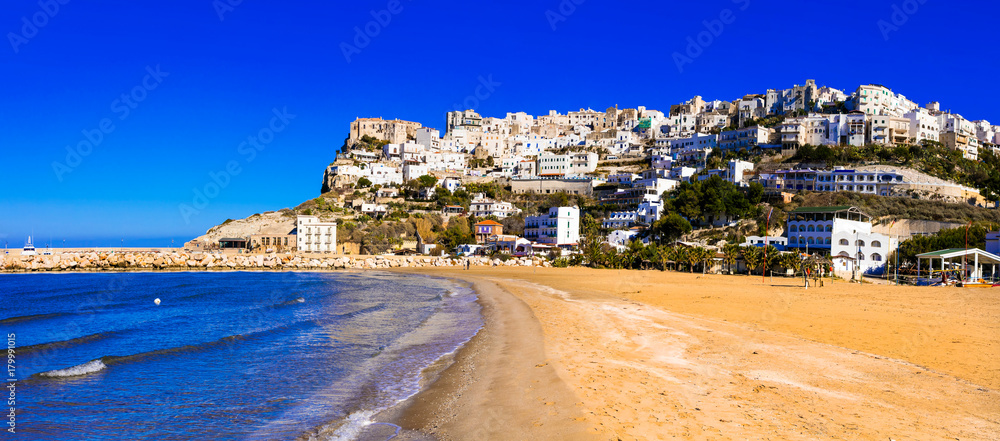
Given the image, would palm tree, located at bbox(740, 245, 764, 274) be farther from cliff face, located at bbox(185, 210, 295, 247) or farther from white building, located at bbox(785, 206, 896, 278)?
cliff face, located at bbox(185, 210, 295, 247)

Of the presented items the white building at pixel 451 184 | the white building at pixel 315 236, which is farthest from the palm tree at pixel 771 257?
the white building at pixel 451 184

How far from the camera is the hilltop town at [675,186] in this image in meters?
56.2

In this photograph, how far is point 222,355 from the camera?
1388 centimetres

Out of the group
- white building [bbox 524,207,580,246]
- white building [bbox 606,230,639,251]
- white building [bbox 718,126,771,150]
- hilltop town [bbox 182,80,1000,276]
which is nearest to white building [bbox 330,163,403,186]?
hilltop town [bbox 182,80,1000,276]

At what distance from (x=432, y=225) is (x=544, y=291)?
46834 millimetres

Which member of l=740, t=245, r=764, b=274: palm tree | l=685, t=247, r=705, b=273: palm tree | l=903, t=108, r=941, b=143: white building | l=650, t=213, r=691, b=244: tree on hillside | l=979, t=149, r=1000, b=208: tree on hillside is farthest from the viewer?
l=903, t=108, r=941, b=143: white building

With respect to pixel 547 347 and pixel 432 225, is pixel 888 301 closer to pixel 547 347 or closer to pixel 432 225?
pixel 547 347

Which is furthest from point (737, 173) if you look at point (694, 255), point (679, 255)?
point (694, 255)

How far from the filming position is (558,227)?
6525cm

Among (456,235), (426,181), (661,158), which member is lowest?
(456,235)

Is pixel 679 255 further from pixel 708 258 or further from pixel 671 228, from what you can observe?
pixel 671 228

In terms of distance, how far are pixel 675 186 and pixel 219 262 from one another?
173 feet

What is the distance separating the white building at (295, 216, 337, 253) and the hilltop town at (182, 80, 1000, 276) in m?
0.17

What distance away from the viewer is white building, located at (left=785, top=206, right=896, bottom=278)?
143 feet
